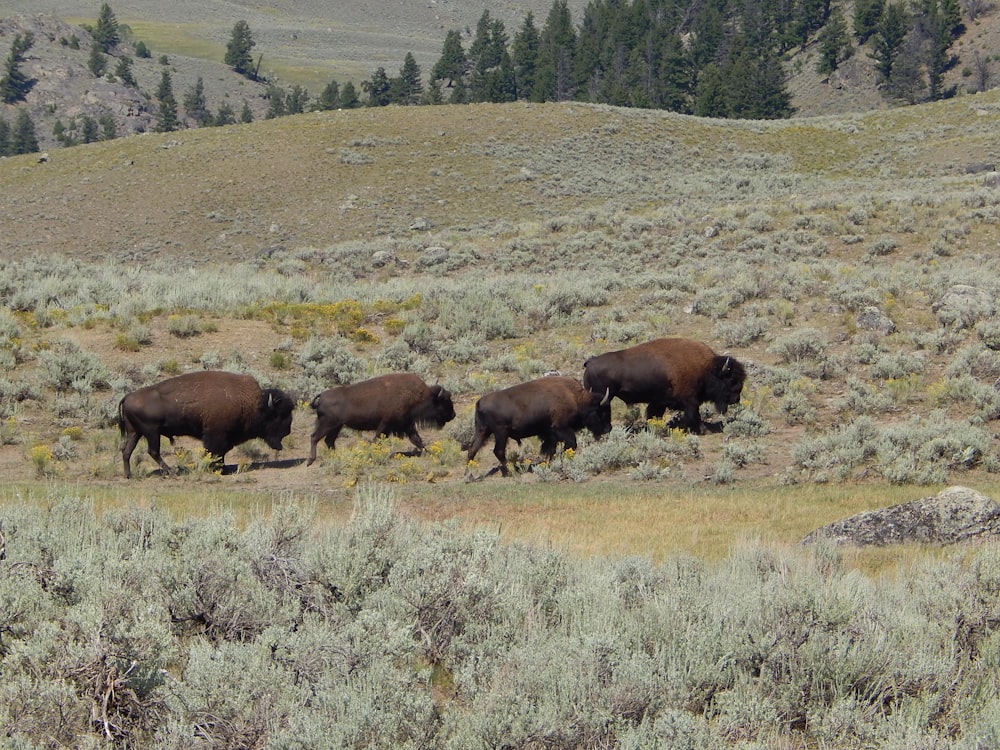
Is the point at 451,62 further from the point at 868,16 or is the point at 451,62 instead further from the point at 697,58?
the point at 868,16

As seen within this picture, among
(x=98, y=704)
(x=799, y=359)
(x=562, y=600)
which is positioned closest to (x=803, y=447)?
(x=799, y=359)

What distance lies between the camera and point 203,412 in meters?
14.1

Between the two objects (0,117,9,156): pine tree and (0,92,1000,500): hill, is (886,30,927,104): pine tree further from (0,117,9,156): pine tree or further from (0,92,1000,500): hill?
(0,117,9,156): pine tree

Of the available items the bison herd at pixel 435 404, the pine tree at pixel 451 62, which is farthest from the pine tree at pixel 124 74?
the bison herd at pixel 435 404

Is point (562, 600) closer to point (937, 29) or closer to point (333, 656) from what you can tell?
point (333, 656)

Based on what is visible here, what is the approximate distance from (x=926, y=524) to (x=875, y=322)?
11387 millimetres

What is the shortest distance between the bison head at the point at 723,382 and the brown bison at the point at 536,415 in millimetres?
2032

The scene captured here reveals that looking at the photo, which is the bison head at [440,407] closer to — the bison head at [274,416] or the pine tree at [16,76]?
the bison head at [274,416]

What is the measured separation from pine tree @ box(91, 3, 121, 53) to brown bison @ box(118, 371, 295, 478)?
5443 inches

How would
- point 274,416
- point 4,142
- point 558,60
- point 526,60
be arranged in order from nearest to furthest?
point 274,416
point 4,142
point 558,60
point 526,60

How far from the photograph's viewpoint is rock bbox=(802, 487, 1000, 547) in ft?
28.9

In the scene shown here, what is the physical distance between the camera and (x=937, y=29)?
93.7 m

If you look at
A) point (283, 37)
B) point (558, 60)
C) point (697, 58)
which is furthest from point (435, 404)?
point (283, 37)

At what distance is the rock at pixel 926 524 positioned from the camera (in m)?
8.82
